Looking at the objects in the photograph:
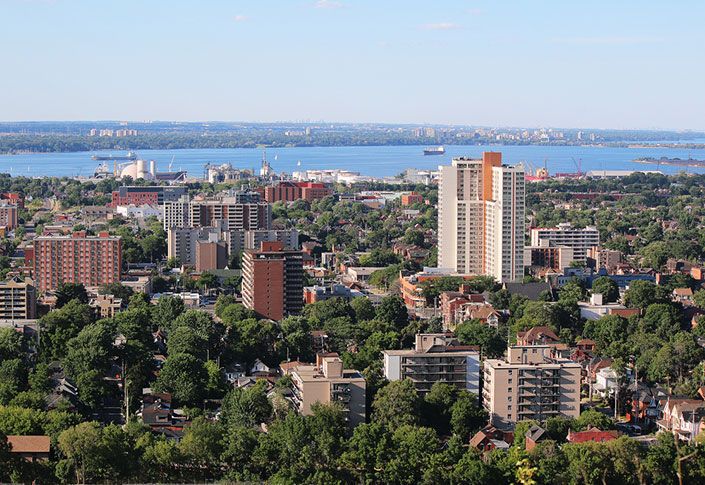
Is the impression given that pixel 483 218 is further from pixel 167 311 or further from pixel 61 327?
pixel 61 327

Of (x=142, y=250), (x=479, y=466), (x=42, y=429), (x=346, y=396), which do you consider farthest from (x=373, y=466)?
(x=142, y=250)

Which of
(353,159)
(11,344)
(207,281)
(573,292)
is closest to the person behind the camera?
(11,344)

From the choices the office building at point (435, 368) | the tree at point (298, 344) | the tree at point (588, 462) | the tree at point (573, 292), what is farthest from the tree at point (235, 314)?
the tree at point (588, 462)

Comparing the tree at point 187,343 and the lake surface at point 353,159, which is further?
the lake surface at point 353,159

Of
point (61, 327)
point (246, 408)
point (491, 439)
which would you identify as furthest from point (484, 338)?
point (61, 327)

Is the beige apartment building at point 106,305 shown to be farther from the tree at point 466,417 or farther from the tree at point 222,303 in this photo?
the tree at point 466,417

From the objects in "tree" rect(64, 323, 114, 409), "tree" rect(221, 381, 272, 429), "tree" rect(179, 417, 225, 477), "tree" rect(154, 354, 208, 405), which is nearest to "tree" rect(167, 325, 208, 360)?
"tree" rect(64, 323, 114, 409)
